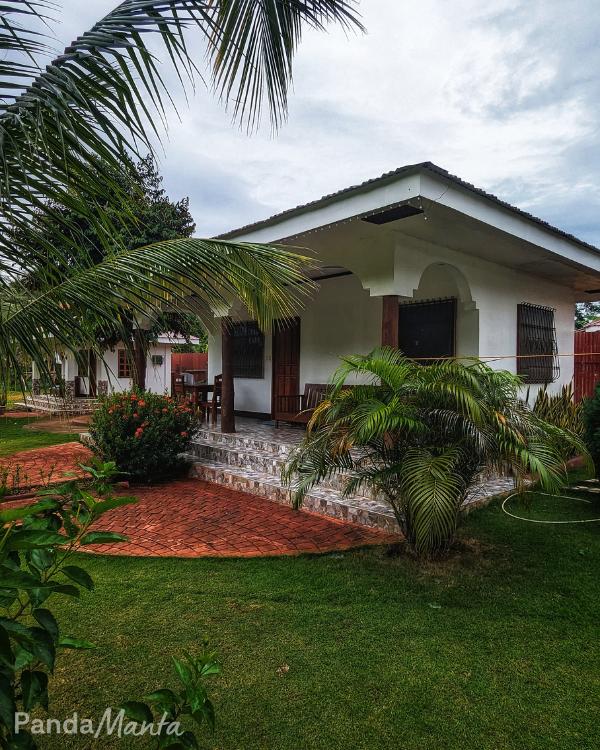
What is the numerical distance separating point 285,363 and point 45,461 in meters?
4.91

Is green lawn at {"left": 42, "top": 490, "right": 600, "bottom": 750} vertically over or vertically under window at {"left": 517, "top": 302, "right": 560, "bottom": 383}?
under

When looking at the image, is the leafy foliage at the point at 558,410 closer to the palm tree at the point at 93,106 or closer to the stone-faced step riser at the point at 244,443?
the stone-faced step riser at the point at 244,443

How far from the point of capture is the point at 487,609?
3.16 m

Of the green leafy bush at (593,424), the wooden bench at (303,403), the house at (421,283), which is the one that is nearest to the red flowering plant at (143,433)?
the house at (421,283)

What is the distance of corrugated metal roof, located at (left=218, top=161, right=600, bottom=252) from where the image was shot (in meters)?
4.53

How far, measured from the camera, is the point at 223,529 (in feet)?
15.7

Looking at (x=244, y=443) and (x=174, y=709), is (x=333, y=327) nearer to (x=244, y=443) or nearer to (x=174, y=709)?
(x=244, y=443)

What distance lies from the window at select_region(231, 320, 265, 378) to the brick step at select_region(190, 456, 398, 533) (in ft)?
12.4

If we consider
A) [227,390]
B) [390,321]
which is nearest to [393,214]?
[390,321]

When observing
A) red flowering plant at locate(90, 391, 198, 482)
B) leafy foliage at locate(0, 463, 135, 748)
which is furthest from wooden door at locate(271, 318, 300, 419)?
leafy foliage at locate(0, 463, 135, 748)

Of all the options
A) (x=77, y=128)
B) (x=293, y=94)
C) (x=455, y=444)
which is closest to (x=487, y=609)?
(x=455, y=444)

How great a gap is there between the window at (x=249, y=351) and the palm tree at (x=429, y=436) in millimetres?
7010

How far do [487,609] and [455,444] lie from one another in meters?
1.15

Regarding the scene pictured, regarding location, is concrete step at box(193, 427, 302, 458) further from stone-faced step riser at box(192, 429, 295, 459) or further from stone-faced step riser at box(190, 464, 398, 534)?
stone-faced step riser at box(190, 464, 398, 534)
